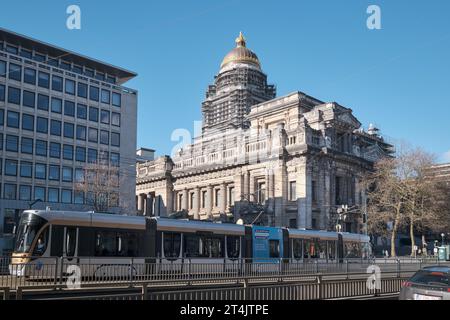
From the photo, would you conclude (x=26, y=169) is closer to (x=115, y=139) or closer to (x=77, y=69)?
(x=115, y=139)

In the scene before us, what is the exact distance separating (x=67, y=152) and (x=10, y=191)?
8862 mm

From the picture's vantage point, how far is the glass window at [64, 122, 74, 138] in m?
66.6

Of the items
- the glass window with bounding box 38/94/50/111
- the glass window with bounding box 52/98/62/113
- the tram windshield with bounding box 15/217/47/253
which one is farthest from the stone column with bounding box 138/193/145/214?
the tram windshield with bounding box 15/217/47/253

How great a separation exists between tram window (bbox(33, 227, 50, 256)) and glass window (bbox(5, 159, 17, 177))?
131 ft

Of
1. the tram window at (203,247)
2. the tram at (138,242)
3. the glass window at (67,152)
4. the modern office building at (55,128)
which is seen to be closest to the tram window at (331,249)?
the tram at (138,242)

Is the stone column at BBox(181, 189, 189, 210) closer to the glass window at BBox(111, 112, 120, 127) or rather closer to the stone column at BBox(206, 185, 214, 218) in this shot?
the stone column at BBox(206, 185, 214, 218)

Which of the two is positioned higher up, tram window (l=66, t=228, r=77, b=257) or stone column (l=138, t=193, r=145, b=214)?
stone column (l=138, t=193, r=145, b=214)

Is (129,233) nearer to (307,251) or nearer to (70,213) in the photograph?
(70,213)

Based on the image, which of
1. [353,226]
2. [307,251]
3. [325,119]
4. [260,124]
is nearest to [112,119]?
[260,124]

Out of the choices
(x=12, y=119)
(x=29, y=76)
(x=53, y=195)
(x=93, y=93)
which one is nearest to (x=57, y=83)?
(x=29, y=76)

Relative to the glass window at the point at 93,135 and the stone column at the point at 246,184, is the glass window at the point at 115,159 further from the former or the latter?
the stone column at the point at 246,184

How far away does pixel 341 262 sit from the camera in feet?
108

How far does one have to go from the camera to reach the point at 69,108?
220 feet

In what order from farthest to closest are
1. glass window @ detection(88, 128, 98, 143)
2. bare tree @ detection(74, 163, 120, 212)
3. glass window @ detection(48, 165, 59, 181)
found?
glass window @ detection(88, 128, 98, 143) → glass window @ detection(48, 165, 59, 181) → bare tree @ detection(74, 163, 120, 212)
